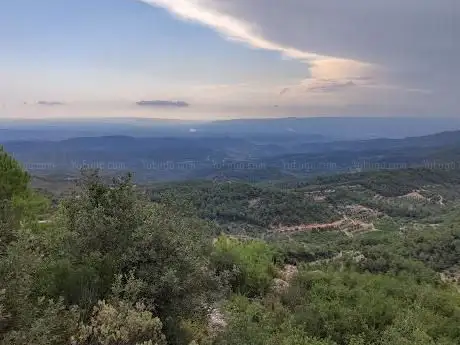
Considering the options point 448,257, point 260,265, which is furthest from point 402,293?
point 448,257

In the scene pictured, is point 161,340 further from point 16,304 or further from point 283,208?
point 283,208

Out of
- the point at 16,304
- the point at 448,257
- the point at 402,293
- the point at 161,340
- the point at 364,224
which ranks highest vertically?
the point at 16,304

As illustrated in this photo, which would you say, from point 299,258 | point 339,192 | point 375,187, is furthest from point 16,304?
point 375,187

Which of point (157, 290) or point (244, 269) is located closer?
point (157, 290)

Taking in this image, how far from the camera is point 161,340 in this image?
301 inches

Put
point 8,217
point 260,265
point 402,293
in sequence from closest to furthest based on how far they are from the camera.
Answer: point 8,217 → point 402,293 → point 260,265

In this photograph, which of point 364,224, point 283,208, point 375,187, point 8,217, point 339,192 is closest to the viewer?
point 8,217

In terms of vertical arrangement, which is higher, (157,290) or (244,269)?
(157,290)

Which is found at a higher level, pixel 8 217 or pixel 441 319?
pixel 8 217

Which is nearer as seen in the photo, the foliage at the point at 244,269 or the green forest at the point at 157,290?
the green forest at the point at 157,290

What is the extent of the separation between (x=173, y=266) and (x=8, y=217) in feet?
19.1

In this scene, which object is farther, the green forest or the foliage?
the foliage

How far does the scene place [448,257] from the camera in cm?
3634

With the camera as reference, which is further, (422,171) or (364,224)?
(422,171)
